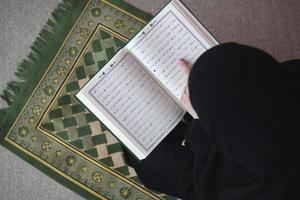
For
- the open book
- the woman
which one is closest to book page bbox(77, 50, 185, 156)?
the open book

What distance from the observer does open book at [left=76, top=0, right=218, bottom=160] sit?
782 millimetres

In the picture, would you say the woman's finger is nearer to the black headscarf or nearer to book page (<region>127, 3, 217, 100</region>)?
book page (<region>127, 3, 217, 100</region>)

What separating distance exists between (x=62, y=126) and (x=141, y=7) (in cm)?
45

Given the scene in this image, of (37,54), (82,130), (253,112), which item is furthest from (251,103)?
(37,54)

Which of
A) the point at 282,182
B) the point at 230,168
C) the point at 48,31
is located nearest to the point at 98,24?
the point at 48,31

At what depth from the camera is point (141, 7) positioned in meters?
1.13

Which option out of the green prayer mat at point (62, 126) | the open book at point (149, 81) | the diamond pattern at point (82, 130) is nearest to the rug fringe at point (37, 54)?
the green prayer mat at point (62, 126)

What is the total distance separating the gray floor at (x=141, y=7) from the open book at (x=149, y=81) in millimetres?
346

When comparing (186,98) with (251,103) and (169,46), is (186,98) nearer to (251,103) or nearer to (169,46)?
(169,46)

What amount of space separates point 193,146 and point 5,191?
638mm

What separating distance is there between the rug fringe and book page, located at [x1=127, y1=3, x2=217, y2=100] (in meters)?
0.41

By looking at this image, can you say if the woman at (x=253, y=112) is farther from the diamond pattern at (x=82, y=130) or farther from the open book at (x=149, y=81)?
the diamond pattern at (x=82, y=130)

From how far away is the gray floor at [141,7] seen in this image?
1.07m

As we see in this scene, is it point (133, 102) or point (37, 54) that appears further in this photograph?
point (37, 54)
